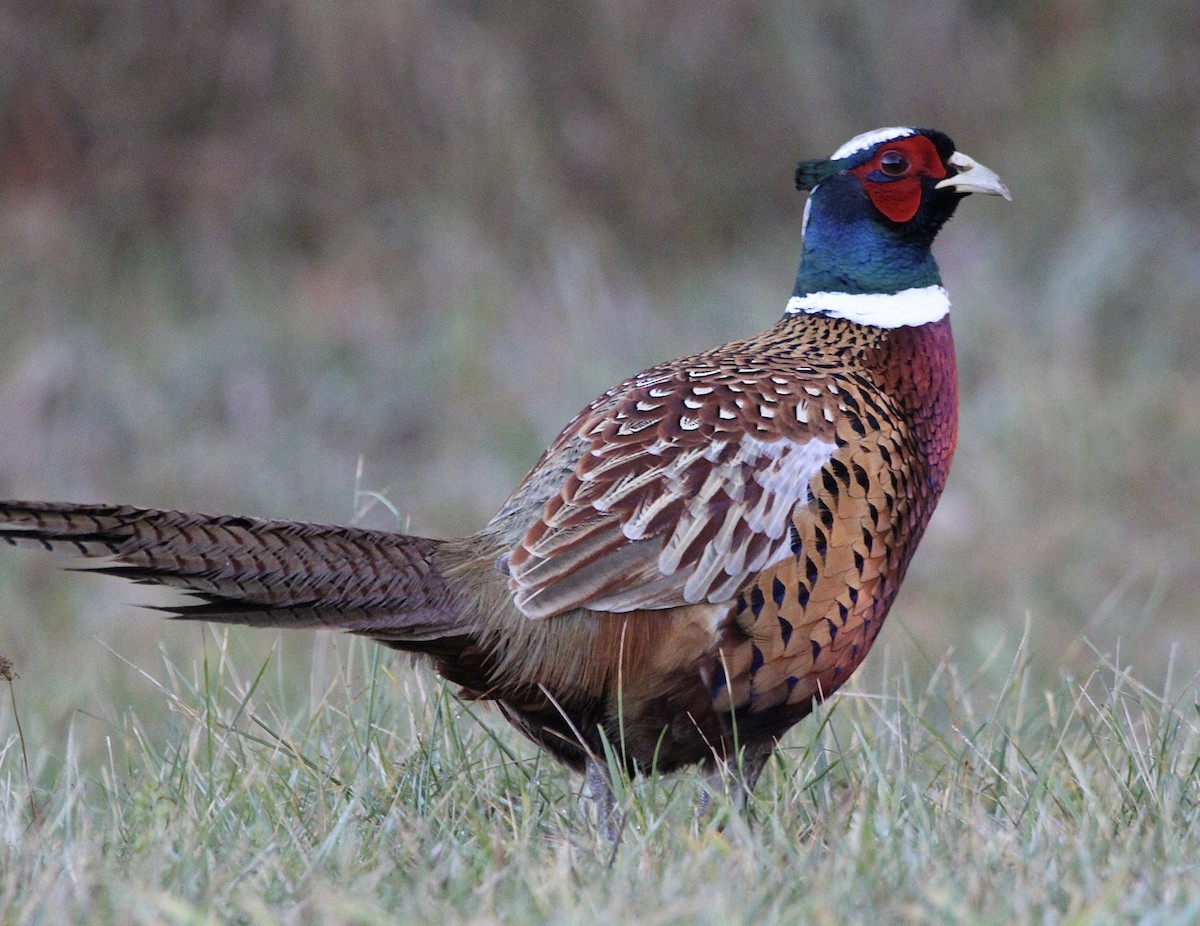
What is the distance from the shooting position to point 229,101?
8.51 m

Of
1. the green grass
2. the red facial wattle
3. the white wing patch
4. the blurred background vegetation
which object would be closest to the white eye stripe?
the red facial wattle

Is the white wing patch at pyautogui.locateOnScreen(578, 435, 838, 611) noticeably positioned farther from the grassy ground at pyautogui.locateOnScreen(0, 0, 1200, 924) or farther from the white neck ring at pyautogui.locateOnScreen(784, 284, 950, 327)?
the grassy ground at pyautogui.locateOnScreen(0, 0, 1200, 924)

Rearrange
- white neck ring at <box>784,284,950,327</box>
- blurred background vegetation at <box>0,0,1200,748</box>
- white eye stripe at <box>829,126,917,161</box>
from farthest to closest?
blurred background vegetation at <box>0,0,1200,748</box>
white eye stripe at <box>829,126,917,161</box>
white neck ring at <box>784,284,950,327</box>

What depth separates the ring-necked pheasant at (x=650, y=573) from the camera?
2895mm

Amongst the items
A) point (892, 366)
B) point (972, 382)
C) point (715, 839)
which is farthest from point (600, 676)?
point (972, 382)

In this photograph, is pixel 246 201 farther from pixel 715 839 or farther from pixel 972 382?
pixel 715 839

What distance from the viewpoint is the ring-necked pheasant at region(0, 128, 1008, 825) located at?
2895mm

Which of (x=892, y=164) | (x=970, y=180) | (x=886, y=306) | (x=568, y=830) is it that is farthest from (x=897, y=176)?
(x=568, y=830)

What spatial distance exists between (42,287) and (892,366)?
5.76 m

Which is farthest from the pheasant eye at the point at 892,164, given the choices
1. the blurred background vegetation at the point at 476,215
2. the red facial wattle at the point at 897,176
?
the blurred background vegetation at the point at 476,215

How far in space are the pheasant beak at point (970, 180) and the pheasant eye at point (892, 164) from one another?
0.08 m

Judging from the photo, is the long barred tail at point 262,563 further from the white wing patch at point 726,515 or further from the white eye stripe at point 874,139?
the white eye stripe at point 874,139

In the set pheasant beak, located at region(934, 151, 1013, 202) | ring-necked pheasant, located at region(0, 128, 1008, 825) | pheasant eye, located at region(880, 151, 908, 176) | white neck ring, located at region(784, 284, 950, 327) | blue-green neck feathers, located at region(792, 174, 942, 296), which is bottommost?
ring-necked pheasant, located at region(0, 128, 1008, 825)

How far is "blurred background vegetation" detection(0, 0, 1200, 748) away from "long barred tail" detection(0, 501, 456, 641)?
366 cm
